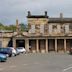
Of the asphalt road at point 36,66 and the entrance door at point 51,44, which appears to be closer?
the asphalt road at point 36,66

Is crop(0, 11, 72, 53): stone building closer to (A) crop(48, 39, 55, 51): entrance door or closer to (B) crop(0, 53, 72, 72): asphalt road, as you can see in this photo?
(A) crop(48, 39, 55, 51): entrance door

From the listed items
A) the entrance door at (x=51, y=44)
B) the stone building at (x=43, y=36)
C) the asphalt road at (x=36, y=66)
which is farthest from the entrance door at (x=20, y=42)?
the asphalt road at (x=36, y=66)

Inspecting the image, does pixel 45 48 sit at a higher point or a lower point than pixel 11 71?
lower

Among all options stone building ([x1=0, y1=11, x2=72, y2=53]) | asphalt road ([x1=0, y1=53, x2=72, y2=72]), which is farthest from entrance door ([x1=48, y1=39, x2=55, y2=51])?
asphalt road ([x1=0, y1=53, x2=72, y2=72])

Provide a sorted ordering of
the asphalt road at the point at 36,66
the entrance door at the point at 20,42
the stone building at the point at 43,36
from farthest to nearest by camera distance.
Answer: the entrance door at the point at 20,42, the stone building at the point at 43,36, the asphalt road at the point at 36,66

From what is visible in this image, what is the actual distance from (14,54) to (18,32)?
3170cm

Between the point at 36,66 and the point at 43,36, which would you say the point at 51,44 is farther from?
the point at 36,66

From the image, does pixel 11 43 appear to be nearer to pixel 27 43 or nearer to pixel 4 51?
pixel 27 43

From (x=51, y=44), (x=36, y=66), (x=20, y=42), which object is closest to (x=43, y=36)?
(x=51, y=44)

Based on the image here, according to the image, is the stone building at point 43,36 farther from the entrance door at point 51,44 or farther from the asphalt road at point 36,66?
the asphalt road at point 36,66

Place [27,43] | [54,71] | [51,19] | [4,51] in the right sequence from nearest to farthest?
[54,71]
[4,51]
[27,43]
[51,19]

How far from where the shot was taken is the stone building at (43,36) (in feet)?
287

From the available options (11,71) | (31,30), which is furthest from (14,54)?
(31,30)

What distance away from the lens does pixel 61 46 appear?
89.3 m
